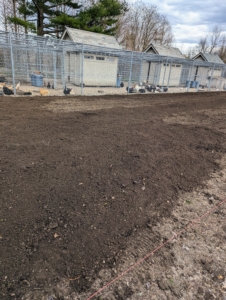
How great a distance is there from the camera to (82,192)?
104 inches

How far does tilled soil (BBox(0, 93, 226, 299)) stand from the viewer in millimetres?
1645

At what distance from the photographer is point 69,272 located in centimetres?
162

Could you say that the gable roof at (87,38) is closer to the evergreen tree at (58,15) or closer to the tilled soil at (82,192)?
the evergreen tree at (58,15)

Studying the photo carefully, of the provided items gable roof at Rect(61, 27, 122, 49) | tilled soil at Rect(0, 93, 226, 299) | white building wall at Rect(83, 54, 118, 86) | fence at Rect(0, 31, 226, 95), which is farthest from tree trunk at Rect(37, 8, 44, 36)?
tilled soil at Rect(0, 93, 226, 299)

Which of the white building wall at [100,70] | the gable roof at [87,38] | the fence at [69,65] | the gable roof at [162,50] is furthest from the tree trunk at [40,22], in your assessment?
the gable roof at [162,50]

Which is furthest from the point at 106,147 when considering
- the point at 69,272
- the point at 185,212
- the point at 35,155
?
the point at 69,272

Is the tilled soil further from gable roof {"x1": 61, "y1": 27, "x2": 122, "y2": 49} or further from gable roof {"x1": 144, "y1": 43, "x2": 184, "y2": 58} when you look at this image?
gable roof {"x1": 144, "y1": 43, "x2": 184, "y2": 58}

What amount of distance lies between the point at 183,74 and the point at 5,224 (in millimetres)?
25213

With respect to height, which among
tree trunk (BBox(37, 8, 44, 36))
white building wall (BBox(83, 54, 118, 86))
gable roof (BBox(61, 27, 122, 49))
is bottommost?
white building wall (BBox(83, 54, 118, 86))

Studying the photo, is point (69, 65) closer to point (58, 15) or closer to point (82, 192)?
point (58, 15)

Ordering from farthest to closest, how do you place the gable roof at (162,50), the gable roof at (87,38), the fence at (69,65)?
the gable roof at (162,50) < the gable roof at (87,38) < the fence at (69,65)

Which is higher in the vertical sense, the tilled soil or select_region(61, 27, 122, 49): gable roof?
select_region(61, 27, 122, 49): gable roof

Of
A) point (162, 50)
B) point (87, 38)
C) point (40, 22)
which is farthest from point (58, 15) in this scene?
point (162, 50)

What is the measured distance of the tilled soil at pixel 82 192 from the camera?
5.40ft
